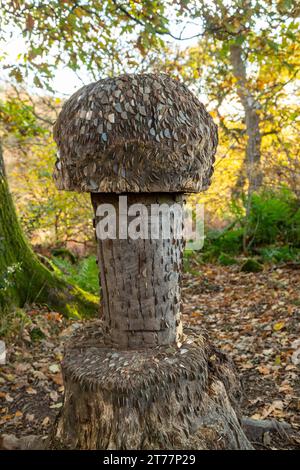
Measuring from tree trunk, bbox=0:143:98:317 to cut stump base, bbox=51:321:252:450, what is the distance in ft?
6.73

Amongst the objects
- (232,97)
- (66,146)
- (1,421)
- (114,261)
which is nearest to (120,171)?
(66,146)

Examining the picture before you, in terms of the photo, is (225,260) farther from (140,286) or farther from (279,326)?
(140,286)

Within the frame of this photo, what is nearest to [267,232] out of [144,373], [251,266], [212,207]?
[251,266]

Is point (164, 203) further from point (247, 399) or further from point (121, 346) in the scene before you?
point (247, 399)

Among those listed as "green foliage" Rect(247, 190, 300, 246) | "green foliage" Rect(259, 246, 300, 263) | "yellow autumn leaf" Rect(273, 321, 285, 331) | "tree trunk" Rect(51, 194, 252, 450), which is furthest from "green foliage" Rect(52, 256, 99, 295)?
"tree trunk" Rect(51, 194, 252, 450)

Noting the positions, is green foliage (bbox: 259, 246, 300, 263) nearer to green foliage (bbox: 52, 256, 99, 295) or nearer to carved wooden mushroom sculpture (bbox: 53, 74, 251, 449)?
green foliage (bbox: 52, 256, 99, 295)

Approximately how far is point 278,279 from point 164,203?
Result: 164 inches

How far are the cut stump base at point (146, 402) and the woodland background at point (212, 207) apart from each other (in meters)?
0.89

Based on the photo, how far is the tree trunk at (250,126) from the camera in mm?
7339

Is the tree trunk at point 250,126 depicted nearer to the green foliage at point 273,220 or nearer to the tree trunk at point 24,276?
the green foliage at point 273,220

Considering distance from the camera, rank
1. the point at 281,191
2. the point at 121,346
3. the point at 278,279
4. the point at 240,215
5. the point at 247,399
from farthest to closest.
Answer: the point at 240,215 → the point at 281,191 → the point at 278,279 → the point at 247,399 → the point at 121,346

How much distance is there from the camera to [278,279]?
578cm

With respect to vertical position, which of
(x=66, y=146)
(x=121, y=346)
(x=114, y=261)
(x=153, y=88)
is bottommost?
(x=121, y=346)

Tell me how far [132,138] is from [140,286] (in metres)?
0.75
